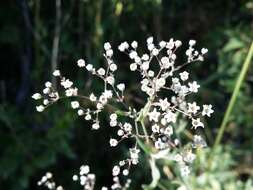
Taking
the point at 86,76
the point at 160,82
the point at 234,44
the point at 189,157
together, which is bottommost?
the point at 189,157

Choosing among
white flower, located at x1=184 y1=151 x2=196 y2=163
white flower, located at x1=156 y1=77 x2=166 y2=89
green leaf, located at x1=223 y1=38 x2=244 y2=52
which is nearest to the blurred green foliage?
green leaf, located at x1=223 y1=38 x2=244 y2=52

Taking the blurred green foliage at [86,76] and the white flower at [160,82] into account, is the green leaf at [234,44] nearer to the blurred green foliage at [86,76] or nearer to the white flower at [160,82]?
the blurred green foliage at [86,76]

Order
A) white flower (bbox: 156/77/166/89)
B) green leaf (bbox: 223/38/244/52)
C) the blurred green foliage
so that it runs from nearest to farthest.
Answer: white flower (bbox: 156/77/166/89) → the blurred green foliage → green leaf (bbox: 223/38/244/52)

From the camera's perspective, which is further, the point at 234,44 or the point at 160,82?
the point at 234,44

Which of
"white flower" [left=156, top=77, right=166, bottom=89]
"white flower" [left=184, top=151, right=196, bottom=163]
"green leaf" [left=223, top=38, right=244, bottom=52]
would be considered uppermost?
"green leaf" [left=223, top=38, right=244, bottom=52]

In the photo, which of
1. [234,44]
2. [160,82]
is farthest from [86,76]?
[160,82]

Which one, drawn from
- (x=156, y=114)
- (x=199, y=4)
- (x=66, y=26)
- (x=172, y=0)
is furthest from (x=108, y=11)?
(x=156, y=114)

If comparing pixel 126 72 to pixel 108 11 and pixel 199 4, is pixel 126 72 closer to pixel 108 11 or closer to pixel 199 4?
pixel 108 11

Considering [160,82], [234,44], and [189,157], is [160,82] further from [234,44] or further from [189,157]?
[234,44]

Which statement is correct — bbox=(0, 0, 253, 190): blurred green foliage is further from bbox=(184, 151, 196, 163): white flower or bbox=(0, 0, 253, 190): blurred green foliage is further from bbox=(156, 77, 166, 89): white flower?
bbox=(156, 77, 166, 89): white flower
